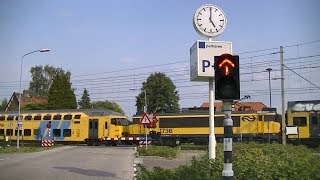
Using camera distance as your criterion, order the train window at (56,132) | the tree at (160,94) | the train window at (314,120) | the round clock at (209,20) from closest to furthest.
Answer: the round clock at (209,20), the train window at (314,120), the train window at (56,132), the tree at (160,94)

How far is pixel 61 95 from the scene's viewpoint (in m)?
93.1

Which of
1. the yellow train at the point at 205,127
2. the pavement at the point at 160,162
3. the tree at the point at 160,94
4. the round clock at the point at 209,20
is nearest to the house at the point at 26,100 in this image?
the tree at the point at 160,94

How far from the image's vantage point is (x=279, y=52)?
35562mm

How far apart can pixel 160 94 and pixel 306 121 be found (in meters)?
52.8

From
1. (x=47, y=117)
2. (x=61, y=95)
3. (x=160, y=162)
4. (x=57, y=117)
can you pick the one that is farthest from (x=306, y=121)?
(x=61, y=95)

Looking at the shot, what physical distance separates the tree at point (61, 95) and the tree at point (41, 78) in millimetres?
14802

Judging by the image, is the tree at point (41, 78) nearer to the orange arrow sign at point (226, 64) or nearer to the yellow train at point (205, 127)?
the yellow train at point (205, 127)

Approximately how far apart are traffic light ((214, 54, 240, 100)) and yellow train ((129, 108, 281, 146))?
34391mm

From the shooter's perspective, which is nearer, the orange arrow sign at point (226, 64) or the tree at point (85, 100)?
the orange arrow sign at point (226, 64)

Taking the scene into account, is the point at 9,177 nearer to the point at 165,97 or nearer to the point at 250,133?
the point at 250,133

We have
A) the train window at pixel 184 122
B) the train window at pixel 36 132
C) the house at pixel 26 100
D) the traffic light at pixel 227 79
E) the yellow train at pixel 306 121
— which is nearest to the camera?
the traffic light at pixel 227 79

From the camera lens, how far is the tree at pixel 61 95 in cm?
9194

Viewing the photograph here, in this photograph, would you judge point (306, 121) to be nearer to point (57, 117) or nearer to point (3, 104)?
point (57, 117)

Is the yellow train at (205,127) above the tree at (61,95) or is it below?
below
